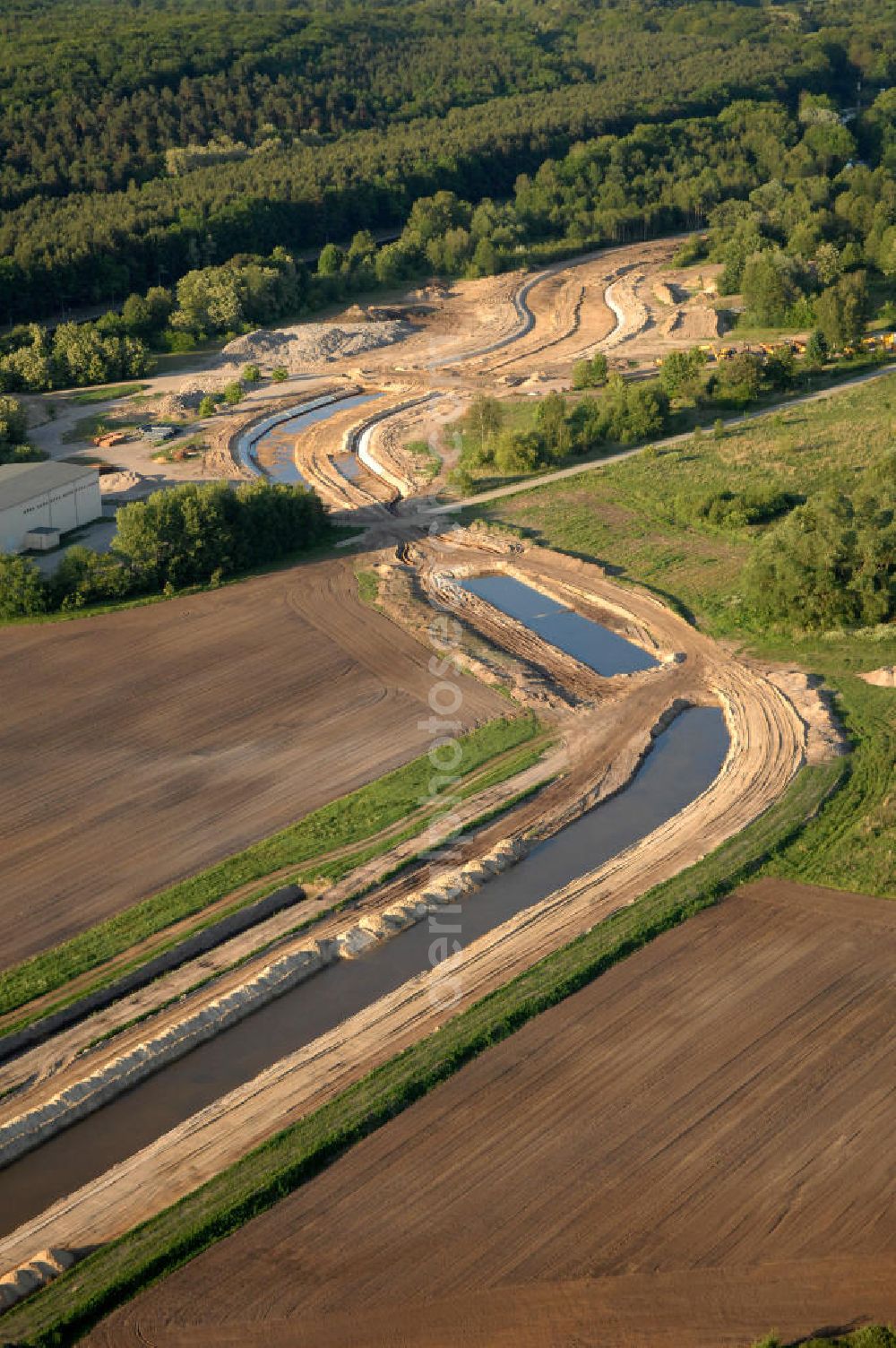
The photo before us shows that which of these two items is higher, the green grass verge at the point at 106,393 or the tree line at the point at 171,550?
the green grass verge at the point at 106,393

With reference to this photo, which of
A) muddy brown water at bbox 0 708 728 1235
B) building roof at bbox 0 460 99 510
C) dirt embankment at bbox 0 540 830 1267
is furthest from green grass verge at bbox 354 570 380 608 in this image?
muddy brown water at bbox 0 708 728 1235

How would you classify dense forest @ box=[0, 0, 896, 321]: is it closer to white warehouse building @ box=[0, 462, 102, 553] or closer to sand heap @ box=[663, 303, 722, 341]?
sand heap @ box=[663, 303, 722, 341]

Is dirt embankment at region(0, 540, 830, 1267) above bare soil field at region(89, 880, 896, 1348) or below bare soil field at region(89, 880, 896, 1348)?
above

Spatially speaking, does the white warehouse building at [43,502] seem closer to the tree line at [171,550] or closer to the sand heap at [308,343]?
the tree line at [171,550]

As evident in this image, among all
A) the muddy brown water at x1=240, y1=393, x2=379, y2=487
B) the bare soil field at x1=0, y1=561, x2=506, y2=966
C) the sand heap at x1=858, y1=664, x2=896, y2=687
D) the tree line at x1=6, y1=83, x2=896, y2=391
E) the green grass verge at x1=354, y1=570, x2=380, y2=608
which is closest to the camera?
the bare soil field at x1=0, y1=561, x2=506, y2=966

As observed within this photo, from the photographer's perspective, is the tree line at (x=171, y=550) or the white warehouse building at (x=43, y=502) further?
the white warehouse building at (x=43, y=502)

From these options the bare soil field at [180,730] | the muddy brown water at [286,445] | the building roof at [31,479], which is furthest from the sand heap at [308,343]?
the bare soil field at [180,730]

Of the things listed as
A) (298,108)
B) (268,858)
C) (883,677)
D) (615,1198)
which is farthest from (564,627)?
(298,108)
